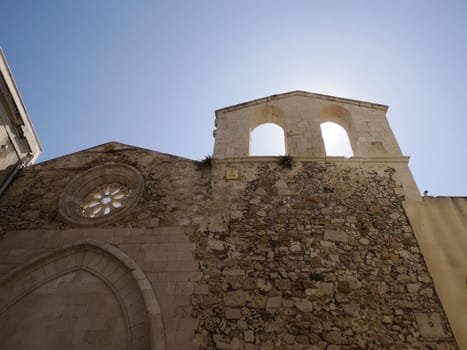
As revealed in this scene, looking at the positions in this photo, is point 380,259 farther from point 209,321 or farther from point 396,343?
point 209,321

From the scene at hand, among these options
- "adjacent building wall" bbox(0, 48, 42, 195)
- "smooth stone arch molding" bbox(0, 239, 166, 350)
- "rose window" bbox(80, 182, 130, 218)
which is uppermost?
"adjacent building wall" bbox(0, 48, 42, 195)

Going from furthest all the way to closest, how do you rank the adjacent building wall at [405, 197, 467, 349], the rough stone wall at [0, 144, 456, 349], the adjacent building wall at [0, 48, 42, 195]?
1. the adjacent building wall at [0, 48, 42, 195]
2. the adjacent building wall at [405, 197, 467, 349]
3. the rough stone wall at [0, 144, 456, 349]

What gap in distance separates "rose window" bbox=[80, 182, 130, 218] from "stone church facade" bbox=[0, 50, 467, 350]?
31mm

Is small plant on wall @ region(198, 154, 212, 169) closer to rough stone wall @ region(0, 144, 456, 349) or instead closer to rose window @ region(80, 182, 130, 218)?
rough stone wall @ region(0, 144, 456, 349)

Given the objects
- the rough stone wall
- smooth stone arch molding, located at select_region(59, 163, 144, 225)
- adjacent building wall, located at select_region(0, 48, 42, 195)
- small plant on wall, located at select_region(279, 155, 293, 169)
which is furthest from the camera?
adjacent building wall, located at select_region(0, 48, 42, 195)

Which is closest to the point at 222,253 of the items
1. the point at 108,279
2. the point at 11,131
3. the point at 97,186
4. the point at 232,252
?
the point at 232,252

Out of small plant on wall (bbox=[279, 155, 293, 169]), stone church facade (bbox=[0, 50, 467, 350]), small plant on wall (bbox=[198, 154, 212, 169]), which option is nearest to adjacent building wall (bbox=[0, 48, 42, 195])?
stone church facade (bbox=[0, 50, 467, 350])

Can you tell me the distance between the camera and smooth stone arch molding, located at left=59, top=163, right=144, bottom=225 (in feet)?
20.7

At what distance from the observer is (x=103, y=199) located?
7020 millimetres

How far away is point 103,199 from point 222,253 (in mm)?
3394

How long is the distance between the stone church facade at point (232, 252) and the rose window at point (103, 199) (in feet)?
0.10

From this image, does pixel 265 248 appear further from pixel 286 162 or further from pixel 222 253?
pixel 286 162

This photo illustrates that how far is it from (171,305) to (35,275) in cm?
283

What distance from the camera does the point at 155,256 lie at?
5.49 metres
